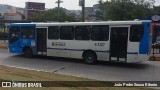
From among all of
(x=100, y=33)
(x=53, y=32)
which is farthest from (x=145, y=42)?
(x=53, y=32)

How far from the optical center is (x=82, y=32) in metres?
18.1

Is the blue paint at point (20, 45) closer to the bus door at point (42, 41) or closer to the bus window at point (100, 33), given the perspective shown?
the bus door at point (42, 41)

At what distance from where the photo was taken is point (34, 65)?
17484 mm

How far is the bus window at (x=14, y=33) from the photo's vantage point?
21688 millimetres

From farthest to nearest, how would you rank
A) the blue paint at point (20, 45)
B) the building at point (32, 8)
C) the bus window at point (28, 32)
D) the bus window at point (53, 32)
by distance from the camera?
the building at point (32, 8)
the blue paint at point (20, 45)
the bus window at point (28, 32)
the bus window at point (53, 32)

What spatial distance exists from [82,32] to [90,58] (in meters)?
1.56

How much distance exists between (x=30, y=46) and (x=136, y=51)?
25.5 feet

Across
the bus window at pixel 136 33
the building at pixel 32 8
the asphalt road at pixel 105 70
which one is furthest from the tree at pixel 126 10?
the building at pixel 32 8

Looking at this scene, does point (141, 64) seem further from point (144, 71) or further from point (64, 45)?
point (64, 45)

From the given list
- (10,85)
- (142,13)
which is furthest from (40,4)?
(10,85)

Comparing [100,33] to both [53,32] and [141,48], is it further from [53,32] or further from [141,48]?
[53,32]

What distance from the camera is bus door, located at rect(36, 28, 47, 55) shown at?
2011cm

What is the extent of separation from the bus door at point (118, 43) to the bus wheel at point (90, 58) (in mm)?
1155

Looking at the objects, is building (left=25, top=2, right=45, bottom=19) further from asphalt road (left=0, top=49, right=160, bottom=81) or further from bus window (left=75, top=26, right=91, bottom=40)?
asphalt road (left=0, top=49, right=160, bottom=81)
